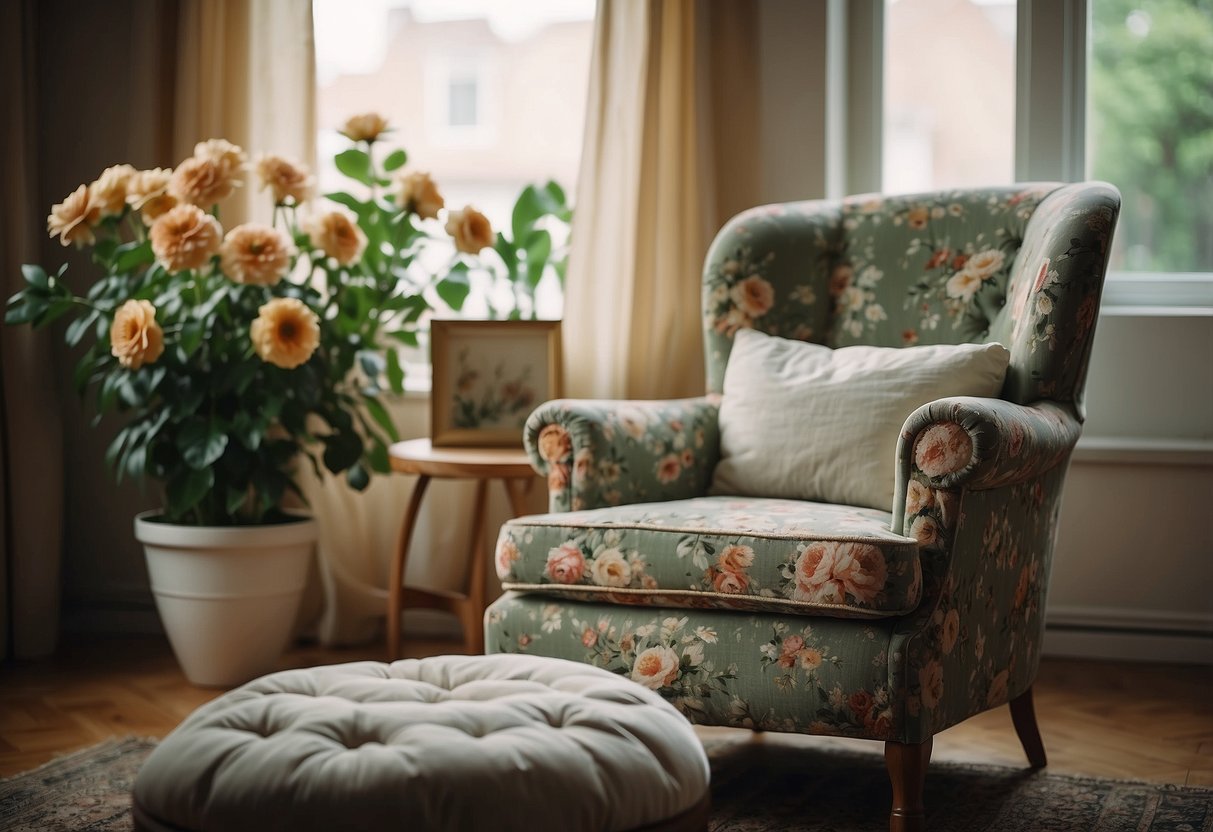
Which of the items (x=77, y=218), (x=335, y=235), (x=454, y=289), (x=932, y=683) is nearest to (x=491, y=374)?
(x=454, y=289)

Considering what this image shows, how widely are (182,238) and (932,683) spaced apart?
1.67m

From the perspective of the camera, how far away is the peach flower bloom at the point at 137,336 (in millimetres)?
2529

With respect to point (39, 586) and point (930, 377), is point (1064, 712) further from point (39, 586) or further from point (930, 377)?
point (39, 586)

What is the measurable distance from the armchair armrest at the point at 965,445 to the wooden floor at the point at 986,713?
684mm

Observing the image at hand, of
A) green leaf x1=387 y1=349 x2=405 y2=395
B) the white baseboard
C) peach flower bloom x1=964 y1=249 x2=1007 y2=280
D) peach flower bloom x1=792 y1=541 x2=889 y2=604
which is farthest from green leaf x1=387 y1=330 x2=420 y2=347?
the white baseboard

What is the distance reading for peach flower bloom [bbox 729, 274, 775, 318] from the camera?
2.50 m

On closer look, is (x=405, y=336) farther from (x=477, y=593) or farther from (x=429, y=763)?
(x=429, y=763)

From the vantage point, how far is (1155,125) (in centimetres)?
292

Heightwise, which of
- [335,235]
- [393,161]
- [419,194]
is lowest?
[335,235]

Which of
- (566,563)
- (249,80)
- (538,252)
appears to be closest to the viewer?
(566,563)

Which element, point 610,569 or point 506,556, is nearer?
point 610,569

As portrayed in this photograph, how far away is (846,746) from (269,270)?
145 centimetres

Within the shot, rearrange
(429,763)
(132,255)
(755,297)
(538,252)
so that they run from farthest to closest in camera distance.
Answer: (538,252) < (132,255) < (755,297) < (429,763)

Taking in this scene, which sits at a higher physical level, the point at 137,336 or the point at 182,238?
the point at 182,238
